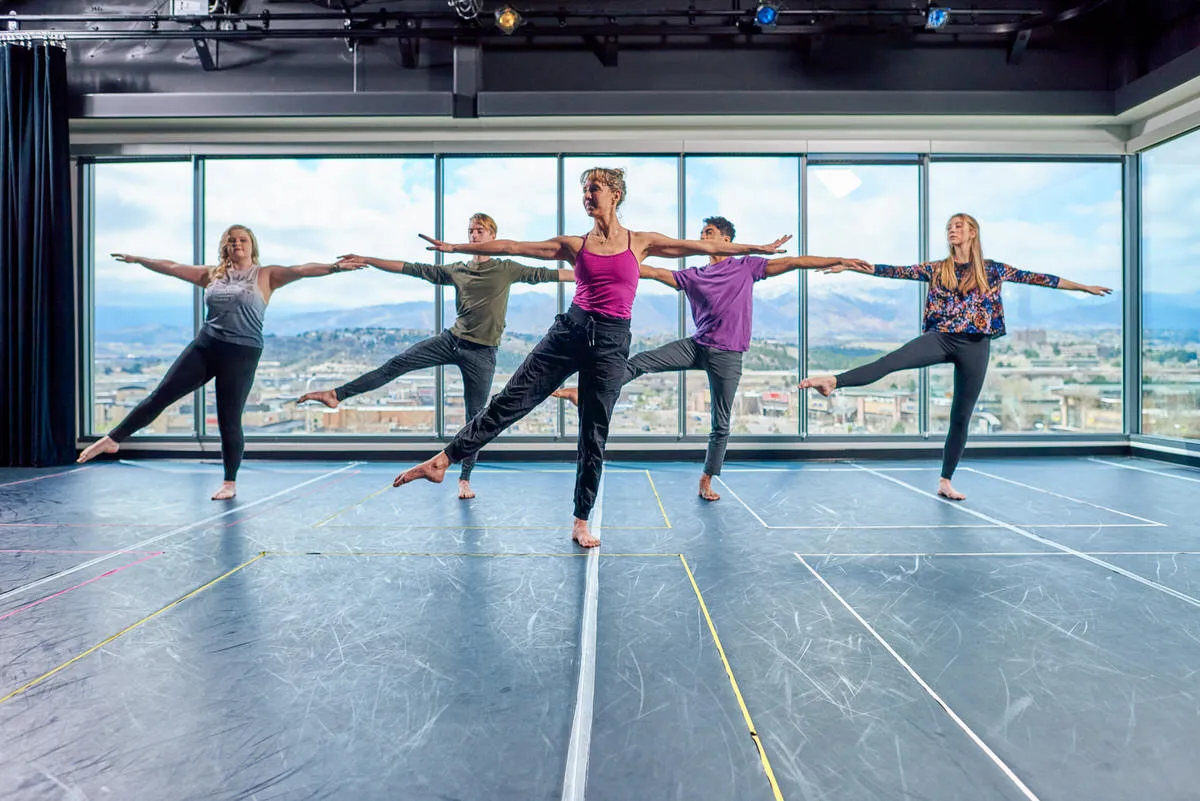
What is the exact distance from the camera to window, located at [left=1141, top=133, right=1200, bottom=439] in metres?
5.88

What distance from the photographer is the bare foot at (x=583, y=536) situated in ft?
9.89

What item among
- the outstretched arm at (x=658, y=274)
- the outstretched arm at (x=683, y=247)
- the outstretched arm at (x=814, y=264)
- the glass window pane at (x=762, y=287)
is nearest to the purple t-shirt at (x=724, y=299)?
the outstretched arm at (x=658, y=274)

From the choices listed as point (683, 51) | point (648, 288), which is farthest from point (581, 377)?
point (683, 51)

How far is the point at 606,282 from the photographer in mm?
2877

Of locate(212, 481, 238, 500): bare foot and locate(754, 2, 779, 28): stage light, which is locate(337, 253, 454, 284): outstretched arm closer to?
locate(212, 481, 238, 500): bare foot

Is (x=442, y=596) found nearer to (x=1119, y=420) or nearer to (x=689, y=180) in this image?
(x=689, y=180)

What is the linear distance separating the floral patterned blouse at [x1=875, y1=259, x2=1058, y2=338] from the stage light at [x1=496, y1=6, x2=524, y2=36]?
3.65m

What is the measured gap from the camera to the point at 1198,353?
5848 millimetres

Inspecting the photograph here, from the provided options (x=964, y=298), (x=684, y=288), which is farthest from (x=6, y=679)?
(x=964, y=298)

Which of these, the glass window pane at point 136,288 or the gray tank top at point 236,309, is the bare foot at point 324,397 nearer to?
the gray tank top at point 236,309

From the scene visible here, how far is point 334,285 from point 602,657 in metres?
5.63

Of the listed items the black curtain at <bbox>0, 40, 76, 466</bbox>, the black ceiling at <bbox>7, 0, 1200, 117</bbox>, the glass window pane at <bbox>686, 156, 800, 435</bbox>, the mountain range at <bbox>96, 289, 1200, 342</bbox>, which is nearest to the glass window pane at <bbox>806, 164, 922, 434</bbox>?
the mountain range at <bbox>96, 289, 1200, 342</bbox>

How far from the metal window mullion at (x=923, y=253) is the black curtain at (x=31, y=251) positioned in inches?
312

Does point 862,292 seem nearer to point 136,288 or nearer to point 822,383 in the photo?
point 822,383
